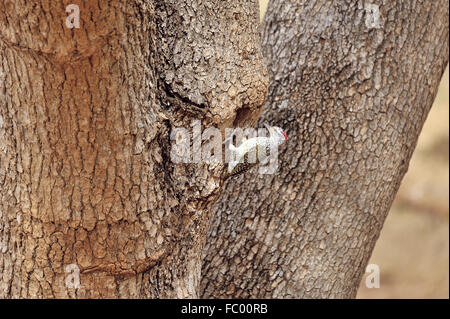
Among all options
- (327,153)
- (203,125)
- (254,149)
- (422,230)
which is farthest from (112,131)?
(422,230)

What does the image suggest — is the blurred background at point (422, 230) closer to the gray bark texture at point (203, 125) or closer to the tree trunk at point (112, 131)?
the gray bark texture at point (203, 125)

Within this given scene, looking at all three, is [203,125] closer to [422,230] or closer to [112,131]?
[112,131]

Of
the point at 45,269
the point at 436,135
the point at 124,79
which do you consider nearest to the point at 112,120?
the point at 124,79

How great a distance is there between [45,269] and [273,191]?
1045mm

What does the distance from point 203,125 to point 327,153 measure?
0.81 m

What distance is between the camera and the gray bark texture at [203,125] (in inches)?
60.2

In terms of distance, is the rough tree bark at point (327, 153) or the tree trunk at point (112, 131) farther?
the rough tree bark at point (327, 153)

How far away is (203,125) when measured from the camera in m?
1.80

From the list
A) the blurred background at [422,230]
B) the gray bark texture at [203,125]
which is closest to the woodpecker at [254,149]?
the gray bark texture at [203,125]

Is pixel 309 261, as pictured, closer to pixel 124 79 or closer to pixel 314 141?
pixel 314 141

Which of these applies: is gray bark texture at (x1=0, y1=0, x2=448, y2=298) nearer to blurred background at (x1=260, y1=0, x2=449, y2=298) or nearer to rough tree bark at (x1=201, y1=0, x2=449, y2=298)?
rough tree bark at (x1=201, y1=0, x2=449, y2=298)

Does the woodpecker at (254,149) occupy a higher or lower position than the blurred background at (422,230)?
higher

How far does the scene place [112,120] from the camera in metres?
1.58

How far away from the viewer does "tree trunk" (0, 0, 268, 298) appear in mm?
1472
